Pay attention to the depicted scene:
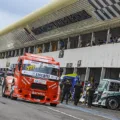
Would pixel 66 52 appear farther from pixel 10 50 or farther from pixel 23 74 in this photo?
pixel 10 50

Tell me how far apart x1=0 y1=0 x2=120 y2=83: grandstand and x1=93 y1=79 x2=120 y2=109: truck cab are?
4858 millimetres

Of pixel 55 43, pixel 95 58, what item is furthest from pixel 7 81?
pixel 55 43

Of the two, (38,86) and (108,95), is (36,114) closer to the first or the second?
(38,86)

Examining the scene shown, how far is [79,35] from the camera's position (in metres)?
43.8

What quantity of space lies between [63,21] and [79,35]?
179 inches

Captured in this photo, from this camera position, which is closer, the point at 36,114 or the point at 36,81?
the point at 36,114

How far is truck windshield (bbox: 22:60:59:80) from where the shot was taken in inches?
901

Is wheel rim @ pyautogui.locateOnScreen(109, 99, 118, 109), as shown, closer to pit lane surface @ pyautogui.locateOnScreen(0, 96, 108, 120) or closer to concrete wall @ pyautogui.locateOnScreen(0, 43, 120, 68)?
concrete wall @ pyautogui.locateOnScreen(0, 43, 120, 68)

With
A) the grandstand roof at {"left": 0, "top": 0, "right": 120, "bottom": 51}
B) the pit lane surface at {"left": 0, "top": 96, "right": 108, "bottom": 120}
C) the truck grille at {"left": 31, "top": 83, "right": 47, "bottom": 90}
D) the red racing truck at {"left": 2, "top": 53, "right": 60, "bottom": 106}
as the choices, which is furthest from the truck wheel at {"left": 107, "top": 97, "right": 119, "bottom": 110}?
the pit lane surface at {"left": 0, "top": 96, "right": 108, "bottom": 120}

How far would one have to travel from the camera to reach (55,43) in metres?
52.8

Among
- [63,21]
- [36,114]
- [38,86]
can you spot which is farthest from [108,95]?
[63,21]

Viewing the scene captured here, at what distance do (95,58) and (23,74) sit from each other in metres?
16.5

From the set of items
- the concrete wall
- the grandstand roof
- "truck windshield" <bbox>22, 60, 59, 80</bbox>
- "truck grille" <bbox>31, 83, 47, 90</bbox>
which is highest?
the grandstand roof

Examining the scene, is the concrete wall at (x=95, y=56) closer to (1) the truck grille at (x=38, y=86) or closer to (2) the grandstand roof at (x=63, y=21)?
(2) the grandstand roof at (x=63, y=21)
